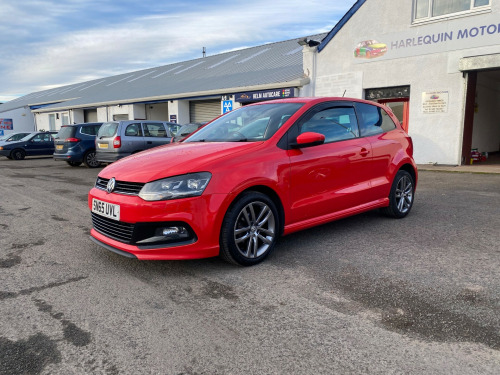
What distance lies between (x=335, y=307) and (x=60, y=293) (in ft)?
7.30

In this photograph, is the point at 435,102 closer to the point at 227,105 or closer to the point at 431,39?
the point at 431,39

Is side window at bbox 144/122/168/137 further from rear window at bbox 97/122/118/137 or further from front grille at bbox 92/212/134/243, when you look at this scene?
front grille at bbox 92/212/134/243

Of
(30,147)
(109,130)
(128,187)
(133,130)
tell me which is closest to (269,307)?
(128,187)

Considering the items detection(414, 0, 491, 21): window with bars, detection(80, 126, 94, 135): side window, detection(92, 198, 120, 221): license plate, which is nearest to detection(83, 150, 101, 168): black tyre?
detection(80, 126, 94, 135): side window

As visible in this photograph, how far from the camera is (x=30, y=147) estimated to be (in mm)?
20703

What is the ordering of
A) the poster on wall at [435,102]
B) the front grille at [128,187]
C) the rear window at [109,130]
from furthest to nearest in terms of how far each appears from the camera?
the poster on wall at [435,102]
the rear window at [109,130]
the front grille at [128,187]

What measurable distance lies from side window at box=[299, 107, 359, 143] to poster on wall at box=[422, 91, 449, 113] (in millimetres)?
9236

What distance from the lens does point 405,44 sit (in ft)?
44.4

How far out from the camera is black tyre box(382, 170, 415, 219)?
18.7 feet

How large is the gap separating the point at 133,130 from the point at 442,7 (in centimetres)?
1041

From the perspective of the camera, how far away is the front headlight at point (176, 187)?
11.7 ft

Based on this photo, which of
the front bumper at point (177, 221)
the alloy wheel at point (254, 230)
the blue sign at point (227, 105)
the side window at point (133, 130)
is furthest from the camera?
the blue sign at point (227, 105)

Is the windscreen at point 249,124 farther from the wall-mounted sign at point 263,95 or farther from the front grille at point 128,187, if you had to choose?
the wall-mounted sign at point 263,95

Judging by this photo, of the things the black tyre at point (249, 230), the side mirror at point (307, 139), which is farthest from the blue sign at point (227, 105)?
the black tyre at point (249, 230)
